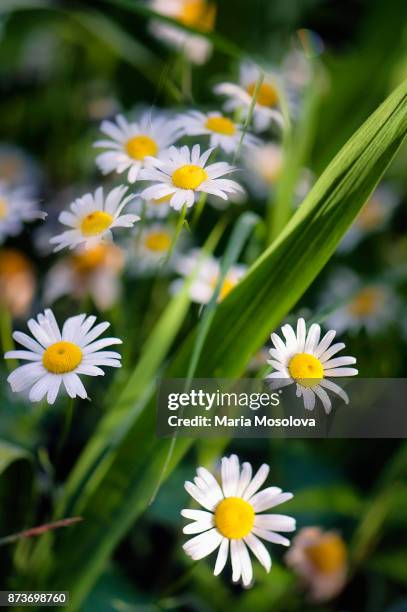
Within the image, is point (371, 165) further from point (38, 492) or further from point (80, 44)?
point (80, 44)

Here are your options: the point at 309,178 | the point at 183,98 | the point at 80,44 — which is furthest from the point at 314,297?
the point at 80,44

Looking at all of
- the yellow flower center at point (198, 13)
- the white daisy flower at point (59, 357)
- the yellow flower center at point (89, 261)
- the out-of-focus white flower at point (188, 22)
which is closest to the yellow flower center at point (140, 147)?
the white daisy flower at point (59, 357)

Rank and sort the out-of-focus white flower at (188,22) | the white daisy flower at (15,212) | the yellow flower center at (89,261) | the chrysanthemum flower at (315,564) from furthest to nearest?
1. the out-of-focus white flower at (188,22)
2. the yellow flower center at (89,261)
3. the chrysanthemum flower at (315,564)
4. the white daisy flower at (15,212)

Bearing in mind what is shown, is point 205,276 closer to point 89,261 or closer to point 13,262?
point 89,261

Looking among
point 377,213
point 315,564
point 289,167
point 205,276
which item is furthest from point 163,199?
point 377,213

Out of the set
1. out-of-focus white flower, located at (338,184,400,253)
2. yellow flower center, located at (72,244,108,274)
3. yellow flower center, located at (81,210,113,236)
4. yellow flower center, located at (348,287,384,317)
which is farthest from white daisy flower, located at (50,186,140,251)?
out-of-focus white flower, located at (338,184,400,253)

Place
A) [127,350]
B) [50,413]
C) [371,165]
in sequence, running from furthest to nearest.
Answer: [50,413], [127,350], [371,165]

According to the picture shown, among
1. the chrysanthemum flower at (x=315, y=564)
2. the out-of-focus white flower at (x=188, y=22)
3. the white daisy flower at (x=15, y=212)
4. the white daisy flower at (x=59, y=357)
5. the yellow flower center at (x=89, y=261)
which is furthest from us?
the out-of-focus white flower at (x=188, y=22)

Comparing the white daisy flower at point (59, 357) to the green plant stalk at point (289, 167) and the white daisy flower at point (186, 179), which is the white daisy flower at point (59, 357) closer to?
the white daisy flower at point (186, 179)
